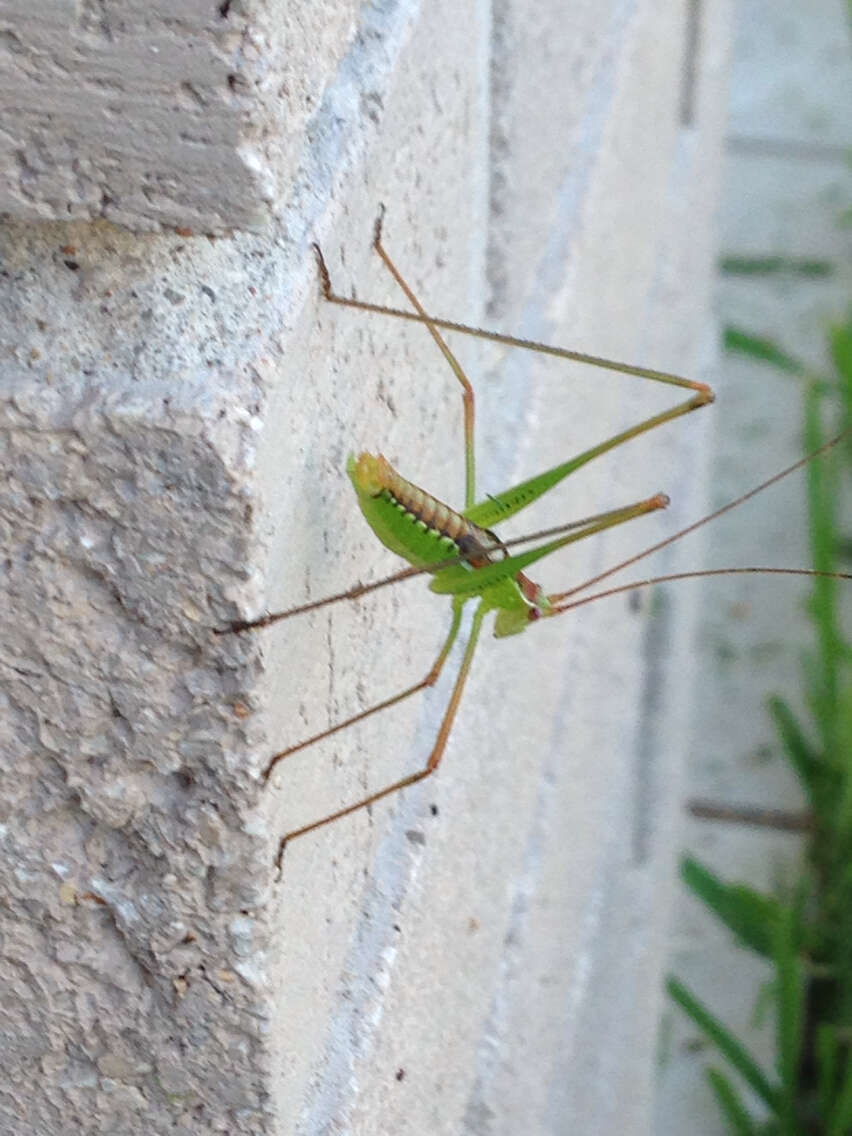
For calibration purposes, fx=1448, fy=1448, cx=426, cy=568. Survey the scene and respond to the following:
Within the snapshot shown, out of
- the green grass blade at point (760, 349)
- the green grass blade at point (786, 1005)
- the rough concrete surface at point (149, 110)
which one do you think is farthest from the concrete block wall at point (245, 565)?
the green grass blade at point (760, 349)

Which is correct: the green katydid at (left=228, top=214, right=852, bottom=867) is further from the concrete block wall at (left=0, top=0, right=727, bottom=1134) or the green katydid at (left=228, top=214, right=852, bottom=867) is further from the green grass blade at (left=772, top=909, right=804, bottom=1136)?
the green grass blade at (left=772, top=909, right=804, bottom=1136)

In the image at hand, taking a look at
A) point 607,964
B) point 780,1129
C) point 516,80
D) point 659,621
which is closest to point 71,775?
point 516,80

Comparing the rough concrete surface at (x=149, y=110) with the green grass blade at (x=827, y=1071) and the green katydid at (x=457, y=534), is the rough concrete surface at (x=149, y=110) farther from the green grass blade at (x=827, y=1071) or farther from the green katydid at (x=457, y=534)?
the green grass blade at (x=827, y=1071)

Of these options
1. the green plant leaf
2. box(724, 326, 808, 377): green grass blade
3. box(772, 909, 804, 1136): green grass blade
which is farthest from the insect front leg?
the green plant leaf

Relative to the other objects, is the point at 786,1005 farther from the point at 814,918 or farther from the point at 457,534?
the point at 457,534

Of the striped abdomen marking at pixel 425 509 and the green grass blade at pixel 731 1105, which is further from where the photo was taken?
the green grass blade at pixel 731 1105

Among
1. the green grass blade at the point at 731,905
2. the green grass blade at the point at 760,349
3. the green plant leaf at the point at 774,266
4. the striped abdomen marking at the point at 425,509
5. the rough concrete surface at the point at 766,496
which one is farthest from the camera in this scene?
the green plant leaf at the point at 774,266

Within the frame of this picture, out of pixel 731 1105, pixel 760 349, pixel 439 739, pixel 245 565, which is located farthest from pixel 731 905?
pixel 245 565
